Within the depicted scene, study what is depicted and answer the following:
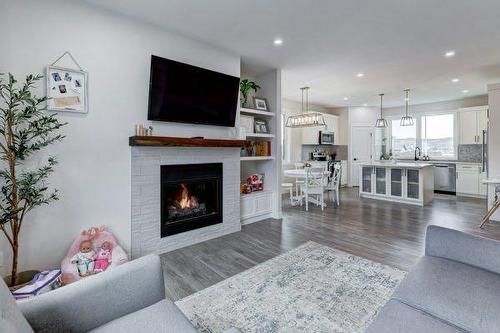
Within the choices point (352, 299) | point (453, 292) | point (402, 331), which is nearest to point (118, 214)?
point (352, 299)

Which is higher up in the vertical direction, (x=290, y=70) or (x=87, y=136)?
(x=290, y=70)

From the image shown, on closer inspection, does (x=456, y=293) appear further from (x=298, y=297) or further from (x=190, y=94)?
(x=190, y=94)

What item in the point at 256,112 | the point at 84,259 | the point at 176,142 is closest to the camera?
the point at 84,259

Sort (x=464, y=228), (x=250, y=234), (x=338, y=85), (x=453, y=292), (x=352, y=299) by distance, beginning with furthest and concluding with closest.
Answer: (x=338, y=85) → (x=464, y=228) → (x=250, y=234) → (x=352, y=299) → (x=453, y=292)

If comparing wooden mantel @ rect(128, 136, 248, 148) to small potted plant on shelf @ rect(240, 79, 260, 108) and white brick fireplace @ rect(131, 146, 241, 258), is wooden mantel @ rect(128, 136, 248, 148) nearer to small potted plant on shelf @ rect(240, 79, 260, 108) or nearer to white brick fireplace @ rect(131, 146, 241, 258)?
white brick fireplace @ rect(131, 146, 241, 258)

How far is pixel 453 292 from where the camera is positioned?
1433 mm

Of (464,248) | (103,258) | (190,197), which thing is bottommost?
(103,258)

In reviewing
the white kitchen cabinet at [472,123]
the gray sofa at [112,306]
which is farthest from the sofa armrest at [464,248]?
the white kitchen cabinet at [472,123]

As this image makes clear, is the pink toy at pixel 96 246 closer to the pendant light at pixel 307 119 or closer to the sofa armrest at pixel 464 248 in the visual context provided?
the sofa armrest at pixel 464 248

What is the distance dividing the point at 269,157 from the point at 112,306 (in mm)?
3586

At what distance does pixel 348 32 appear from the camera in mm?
3236

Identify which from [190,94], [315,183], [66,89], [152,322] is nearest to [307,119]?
[315,183]

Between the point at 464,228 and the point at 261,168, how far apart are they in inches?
135

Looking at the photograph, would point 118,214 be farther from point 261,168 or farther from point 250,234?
point 261,168
